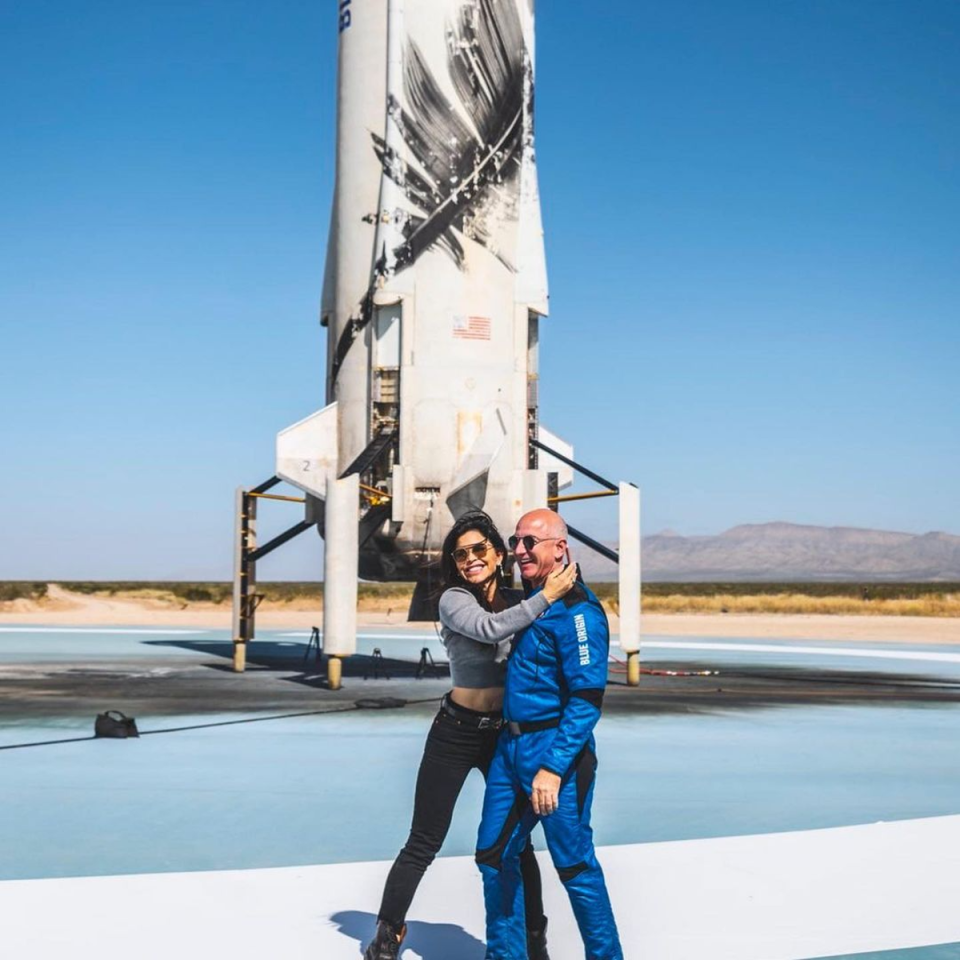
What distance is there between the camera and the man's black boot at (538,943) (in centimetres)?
550

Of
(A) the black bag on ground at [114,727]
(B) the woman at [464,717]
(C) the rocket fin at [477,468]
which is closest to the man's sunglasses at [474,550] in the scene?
(B) the woman at [464,717]

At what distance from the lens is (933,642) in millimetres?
31688

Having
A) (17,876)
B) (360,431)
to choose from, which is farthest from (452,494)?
(17,876)

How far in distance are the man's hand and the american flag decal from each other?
13608 millimetres

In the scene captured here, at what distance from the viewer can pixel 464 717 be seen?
562 cm

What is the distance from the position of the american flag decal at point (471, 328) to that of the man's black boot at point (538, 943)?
43.7ft

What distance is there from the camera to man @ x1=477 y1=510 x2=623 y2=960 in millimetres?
5023

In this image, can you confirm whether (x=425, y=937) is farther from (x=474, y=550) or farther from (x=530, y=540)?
(x=530, y=540)

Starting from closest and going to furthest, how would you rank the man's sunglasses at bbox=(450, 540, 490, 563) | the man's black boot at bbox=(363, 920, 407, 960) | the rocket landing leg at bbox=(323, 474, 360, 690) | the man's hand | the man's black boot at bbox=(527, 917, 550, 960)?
the man's hand
the man's black boot at bbox=(363, 920, 407, 960)
the man's black boot at bbox=(527, 917, 550, 960)
the man's sunglasses at bbox=(450, 540, 490, 563)
the rocket landing leg at bbox=(323, 474, 360, 690)

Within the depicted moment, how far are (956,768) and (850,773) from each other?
3.68ft

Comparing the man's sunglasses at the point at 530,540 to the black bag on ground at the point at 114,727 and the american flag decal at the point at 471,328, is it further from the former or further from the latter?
the american flag decal at the point at 471,328

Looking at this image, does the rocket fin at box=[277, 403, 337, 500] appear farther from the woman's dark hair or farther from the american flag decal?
the woman's dark hair

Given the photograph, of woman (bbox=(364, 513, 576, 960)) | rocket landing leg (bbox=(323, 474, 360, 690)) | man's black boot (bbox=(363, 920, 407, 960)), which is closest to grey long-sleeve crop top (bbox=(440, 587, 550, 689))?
woman (bbox=(364, 513, 576, 960))

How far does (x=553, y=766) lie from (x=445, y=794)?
828 mm
